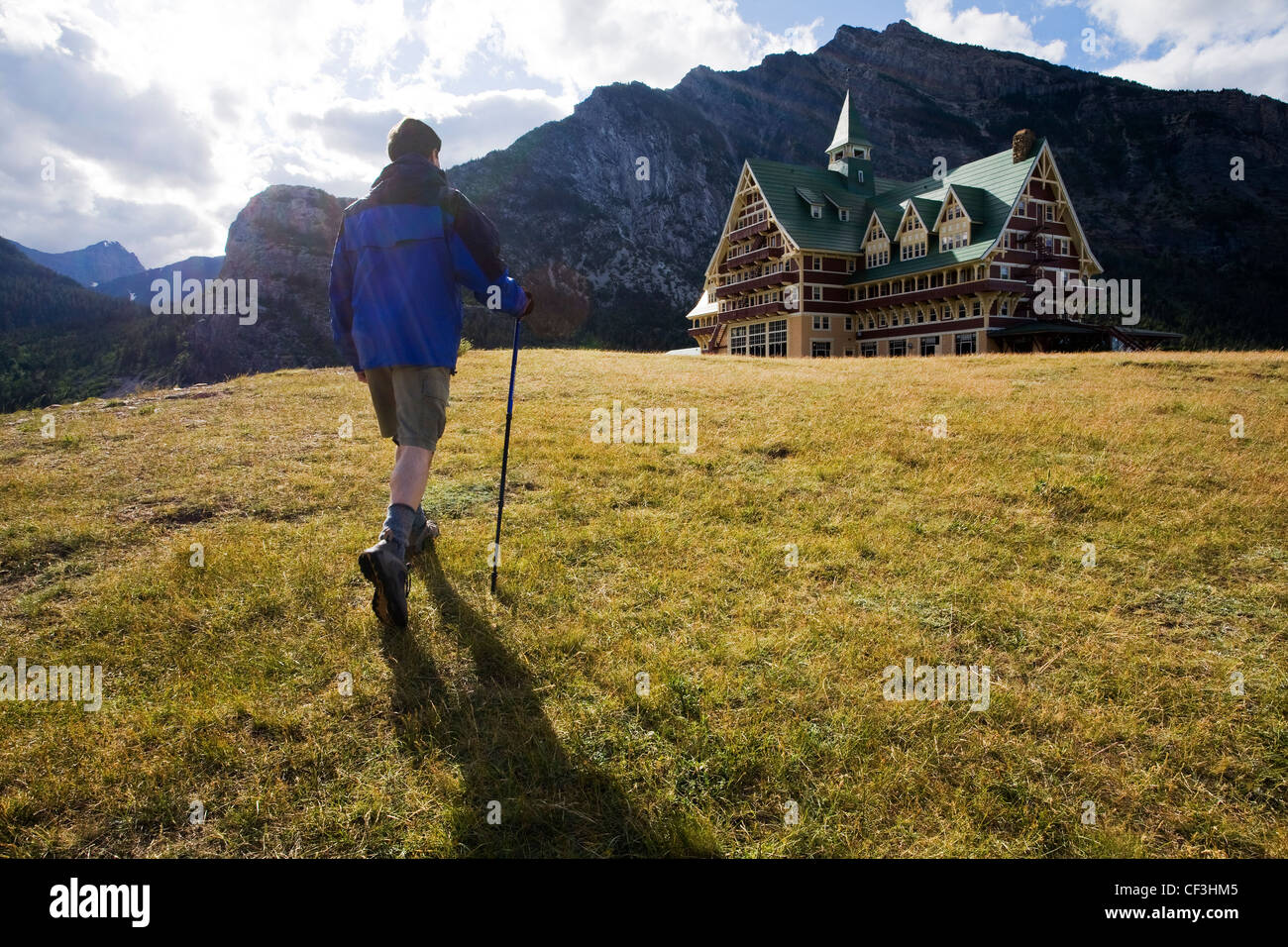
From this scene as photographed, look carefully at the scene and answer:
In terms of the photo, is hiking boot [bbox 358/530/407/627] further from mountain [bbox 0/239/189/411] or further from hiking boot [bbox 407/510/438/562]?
mountain [bbox 0/239/189/411]

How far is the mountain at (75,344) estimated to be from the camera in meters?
88.2

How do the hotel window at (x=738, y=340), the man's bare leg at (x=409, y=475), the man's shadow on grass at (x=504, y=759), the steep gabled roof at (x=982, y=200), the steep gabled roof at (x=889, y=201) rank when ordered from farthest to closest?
the hotel window at (x=738, y=340) → the steep gabled roof at (x=889, y=201) → the steep gabled roof at (x=982, y=200) → the man's bare leg at (x=409, y=475) → the man's shadow on grass at (x=504, y=759)

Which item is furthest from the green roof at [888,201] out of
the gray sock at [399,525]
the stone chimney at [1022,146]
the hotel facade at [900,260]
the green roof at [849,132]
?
the gray sock at [399,525]

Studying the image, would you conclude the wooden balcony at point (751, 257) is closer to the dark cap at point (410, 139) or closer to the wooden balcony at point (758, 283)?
the wooden balcony at point (758, 283)

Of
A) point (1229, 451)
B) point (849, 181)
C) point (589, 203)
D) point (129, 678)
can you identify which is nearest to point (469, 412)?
Answer: point (129, 678)

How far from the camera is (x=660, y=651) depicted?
14.3 feet

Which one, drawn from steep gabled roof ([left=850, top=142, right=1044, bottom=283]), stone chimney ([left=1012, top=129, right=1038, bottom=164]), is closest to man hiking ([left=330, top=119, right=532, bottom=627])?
steep gabled roof ([left=850, top=142, right=1044, bottom=283])

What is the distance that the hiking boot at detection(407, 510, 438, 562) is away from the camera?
225 inches

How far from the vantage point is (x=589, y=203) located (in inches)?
4537

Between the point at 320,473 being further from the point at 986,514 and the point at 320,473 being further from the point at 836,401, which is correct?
the point at 836,401

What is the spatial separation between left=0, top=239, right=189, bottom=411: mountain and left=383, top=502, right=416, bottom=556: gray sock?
95608 millimetres

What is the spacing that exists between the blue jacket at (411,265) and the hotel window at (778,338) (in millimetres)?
46871

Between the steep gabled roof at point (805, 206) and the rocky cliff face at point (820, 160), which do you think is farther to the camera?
the rocky cliff face at point (820, 160)

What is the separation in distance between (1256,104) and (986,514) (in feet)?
503
